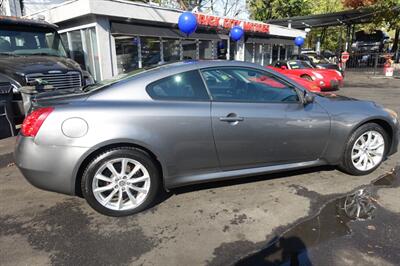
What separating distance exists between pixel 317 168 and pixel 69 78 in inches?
204

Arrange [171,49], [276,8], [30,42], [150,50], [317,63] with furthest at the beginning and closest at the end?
1. [276,8]
2. [317,63]
3. [171,49]
4. [150,50]
5. [30,42]

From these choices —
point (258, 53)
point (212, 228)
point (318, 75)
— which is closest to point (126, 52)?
point (318, 75)

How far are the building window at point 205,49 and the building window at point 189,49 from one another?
1.44 ft

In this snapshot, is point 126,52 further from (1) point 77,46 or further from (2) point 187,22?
(2) point 187,22

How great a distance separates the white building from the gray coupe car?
27.2ft

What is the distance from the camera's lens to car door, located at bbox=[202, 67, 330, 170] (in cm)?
316

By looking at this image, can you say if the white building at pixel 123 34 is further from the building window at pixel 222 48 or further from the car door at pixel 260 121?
the car door at pixel 260 121

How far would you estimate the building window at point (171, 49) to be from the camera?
13658 millimetres

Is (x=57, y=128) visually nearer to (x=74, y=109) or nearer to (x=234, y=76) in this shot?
(x=74, y=109)

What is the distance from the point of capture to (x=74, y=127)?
2.75 m

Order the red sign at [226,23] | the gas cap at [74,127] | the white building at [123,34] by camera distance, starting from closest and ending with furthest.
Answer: the gas cap at [74,127], the white building at [123,34], the red sign at [226,23]

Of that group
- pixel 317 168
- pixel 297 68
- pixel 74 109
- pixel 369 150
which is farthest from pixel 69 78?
pixel 297 68

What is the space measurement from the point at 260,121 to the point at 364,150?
1.56 metres

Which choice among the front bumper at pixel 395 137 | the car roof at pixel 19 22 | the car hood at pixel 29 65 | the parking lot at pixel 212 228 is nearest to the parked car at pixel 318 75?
the car hood at pixel 29 65
